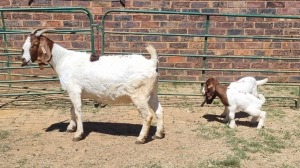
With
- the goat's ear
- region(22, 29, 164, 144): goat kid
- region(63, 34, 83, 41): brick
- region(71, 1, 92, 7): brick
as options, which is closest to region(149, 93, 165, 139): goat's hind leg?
region(22, 29, 164, 144): goat kid

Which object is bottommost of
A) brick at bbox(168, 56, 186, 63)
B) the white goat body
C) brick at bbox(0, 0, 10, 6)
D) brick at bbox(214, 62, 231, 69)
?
the white goat body

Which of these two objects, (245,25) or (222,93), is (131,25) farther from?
(222,93)

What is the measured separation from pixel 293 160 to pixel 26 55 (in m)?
3.67

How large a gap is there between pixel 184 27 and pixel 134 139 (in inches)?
150

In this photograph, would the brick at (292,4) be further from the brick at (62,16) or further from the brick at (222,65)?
the brick at (62,16)

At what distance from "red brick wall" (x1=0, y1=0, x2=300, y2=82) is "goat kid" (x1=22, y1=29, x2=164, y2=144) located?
3118 mm

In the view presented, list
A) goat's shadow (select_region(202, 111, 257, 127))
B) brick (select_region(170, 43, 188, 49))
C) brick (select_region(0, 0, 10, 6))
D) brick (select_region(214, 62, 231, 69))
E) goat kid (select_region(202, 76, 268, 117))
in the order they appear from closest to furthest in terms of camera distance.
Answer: goat kid (select_region(202, 76, 268, 117)) → goat's shadow (select_region(202, 111, 257, 127)) → brick (select_region(0, 0, 10, 6)) → brick (select_region(170, 43, 188, 49)) → brick (select_region(214, 62, 231, 69))

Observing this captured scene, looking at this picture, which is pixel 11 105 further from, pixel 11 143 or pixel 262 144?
pixel 262 144

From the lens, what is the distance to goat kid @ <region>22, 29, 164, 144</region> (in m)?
4.50

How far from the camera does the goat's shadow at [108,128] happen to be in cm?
513

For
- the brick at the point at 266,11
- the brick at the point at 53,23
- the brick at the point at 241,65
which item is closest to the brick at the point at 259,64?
the brick at the point at 241,65

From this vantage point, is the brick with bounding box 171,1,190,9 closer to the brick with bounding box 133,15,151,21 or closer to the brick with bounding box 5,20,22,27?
the brick with bounding box 133,15,151,21

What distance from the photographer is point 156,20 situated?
309 inches

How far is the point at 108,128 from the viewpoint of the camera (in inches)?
210
